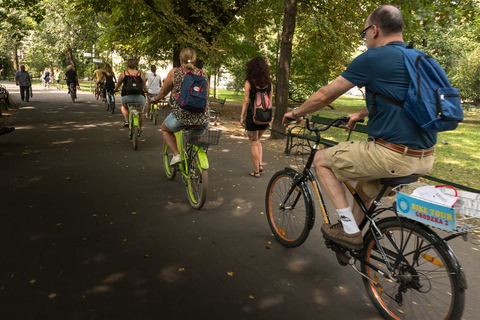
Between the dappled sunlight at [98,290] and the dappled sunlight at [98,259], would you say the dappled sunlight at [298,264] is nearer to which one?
the dappled sunlight at [98,290]

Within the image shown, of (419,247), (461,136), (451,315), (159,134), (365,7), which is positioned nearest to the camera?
(451,315)

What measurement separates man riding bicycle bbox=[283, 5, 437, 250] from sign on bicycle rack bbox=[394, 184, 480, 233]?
30cm

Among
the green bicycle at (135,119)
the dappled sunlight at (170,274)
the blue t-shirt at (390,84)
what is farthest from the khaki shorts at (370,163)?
the green bicycle at (135,119)

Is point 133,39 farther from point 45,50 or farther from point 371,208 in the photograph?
point 45,50

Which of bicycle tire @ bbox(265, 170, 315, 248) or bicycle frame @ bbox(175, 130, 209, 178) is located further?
bicycle frame @ bbox(175, 130, 209, 178)

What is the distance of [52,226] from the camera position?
4.37 meters

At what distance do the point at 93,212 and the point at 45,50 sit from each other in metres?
41.7

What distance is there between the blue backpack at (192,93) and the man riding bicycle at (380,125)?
229 cm

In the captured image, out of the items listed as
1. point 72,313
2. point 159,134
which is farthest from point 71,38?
point 72,313

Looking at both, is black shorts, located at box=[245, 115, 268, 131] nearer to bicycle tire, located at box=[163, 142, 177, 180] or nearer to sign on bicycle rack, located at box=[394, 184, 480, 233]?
bicycle tire, located at box=[163, 142, 177, 180]

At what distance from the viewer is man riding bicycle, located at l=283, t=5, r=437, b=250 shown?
2574mm

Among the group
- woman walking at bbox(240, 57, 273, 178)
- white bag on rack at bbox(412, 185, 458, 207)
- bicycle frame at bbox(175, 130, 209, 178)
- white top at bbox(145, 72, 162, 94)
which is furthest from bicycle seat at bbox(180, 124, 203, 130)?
white top at bbox(145, 72, 162, 94)

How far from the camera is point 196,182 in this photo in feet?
17.0

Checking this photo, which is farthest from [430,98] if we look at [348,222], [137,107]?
[137,107]
